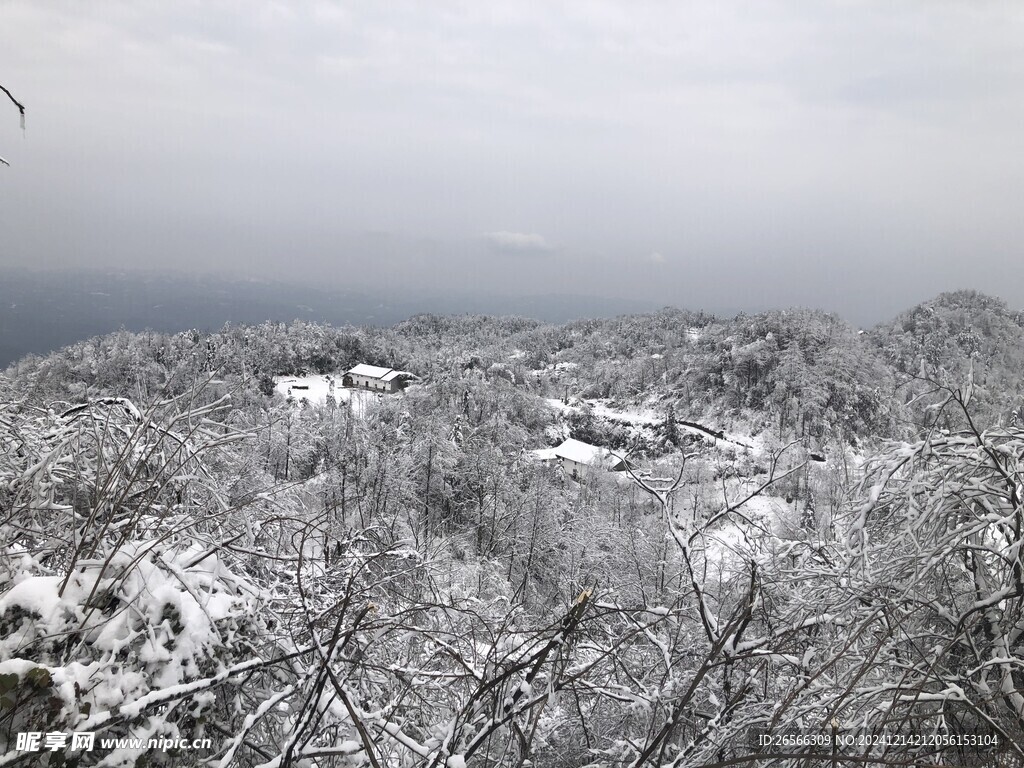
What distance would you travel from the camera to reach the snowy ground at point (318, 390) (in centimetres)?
5297

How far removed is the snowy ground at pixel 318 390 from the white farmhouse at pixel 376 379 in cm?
135

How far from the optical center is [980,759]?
1.65 metres

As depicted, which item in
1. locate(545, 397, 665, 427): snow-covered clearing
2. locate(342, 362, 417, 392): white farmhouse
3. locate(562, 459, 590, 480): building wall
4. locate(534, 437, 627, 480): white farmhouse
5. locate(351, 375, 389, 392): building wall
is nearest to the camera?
locate(534, 437, 627, 480): white farmhouse

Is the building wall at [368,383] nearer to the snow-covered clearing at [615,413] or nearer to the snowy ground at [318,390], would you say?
the snowy ground at [318,390]

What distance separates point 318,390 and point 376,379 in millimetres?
7011

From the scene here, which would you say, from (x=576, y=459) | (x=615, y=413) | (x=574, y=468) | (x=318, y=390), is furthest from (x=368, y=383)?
(x=615, y=413)

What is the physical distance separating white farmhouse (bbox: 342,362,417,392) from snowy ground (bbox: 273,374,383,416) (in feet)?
4.44

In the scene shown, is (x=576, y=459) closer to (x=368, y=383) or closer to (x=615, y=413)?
(x=615, y=413)

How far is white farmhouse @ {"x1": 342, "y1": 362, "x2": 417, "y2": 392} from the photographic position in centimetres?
6228

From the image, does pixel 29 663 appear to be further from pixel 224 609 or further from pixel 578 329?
pixel 578 329

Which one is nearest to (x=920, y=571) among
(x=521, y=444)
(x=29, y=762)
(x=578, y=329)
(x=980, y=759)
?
(x=980, y=759)

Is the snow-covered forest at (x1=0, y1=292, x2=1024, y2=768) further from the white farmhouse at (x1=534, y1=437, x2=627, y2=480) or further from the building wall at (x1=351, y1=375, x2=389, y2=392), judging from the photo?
the building wall at (x1=351, y1=375, x2=389, y2=392)

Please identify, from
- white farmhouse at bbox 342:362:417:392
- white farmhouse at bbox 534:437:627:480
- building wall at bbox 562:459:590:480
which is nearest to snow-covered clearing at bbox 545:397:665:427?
white farmhouse at bbox 534:437:627:480

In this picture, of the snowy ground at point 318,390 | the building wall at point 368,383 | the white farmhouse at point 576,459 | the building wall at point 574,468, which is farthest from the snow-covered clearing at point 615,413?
the snowy ground at point 318,390
